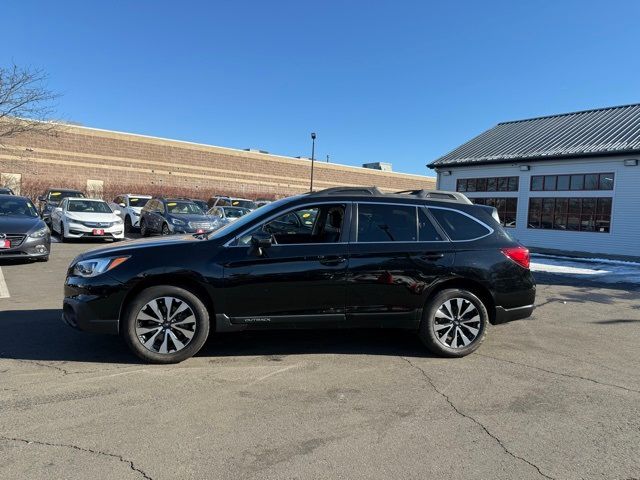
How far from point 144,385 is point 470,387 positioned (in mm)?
2917

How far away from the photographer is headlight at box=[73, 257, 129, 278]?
4844mm

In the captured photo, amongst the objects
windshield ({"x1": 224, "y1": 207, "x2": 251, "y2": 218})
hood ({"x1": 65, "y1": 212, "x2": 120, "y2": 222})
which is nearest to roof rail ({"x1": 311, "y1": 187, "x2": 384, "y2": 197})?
hood ({"x1": 65, "y1": 212, "x2": 120, "y2": 222})

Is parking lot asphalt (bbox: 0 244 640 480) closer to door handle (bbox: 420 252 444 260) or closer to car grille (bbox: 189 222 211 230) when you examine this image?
door handle (bbox: 420 252 444 260)

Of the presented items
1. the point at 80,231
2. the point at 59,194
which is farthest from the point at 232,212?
the point at 59,194

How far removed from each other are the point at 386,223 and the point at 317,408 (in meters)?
2.20

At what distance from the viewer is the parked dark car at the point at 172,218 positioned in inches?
637

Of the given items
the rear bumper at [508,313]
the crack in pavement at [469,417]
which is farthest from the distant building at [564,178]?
the crack in pavement at [469,417]

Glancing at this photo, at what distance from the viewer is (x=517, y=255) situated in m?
5.61

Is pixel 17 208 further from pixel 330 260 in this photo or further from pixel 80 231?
pixel 330 260

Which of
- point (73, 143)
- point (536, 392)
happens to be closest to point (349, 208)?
point (536, 392)

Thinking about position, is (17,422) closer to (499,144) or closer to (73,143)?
(499,144)

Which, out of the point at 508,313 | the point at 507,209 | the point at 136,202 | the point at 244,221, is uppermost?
the point at 507,209

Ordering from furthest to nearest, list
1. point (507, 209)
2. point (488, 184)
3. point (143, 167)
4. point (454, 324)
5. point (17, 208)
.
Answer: point (143, 167), point (488, 184), point (507, 209), point (17, 208), point (454, 324)

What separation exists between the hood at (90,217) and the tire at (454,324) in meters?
13.0
